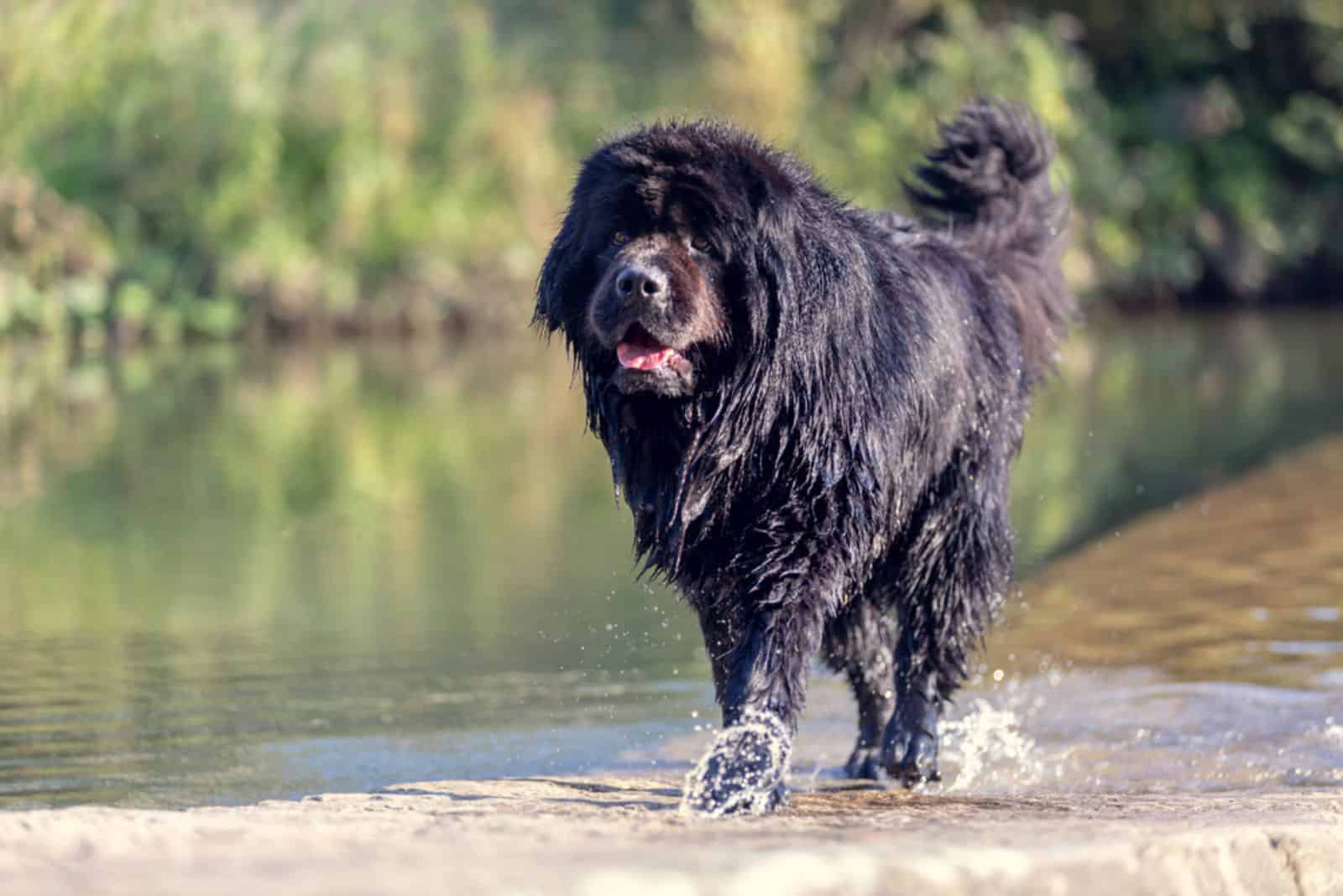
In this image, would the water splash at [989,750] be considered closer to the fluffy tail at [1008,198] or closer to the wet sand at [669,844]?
the wet sand at [669,844]

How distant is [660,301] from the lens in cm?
432

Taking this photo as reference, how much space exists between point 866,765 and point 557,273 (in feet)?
5.57

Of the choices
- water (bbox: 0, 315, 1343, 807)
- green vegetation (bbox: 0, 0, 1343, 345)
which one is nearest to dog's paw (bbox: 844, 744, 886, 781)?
water (bbox: 0, 315, 1343, 807)

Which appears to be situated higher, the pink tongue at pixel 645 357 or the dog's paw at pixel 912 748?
the pink tongue at pixel 645 357

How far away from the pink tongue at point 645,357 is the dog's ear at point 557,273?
0.30m

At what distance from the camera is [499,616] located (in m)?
7.12

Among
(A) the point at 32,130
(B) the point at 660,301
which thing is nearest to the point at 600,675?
(B) the point at 660,301

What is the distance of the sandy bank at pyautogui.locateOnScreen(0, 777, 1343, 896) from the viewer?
9.96ft

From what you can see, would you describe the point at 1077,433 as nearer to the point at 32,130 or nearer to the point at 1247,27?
the point at 32,130

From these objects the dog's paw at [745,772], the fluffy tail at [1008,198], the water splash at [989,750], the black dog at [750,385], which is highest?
the fluffy tail at [1008,198]

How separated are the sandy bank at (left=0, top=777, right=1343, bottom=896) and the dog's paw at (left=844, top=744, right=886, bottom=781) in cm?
99

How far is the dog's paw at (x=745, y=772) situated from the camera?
4.29m

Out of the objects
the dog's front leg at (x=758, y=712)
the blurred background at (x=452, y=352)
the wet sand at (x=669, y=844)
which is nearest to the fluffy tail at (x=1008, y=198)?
the blurred background at (x=452, y=352)

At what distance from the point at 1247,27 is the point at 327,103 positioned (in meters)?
11.2
